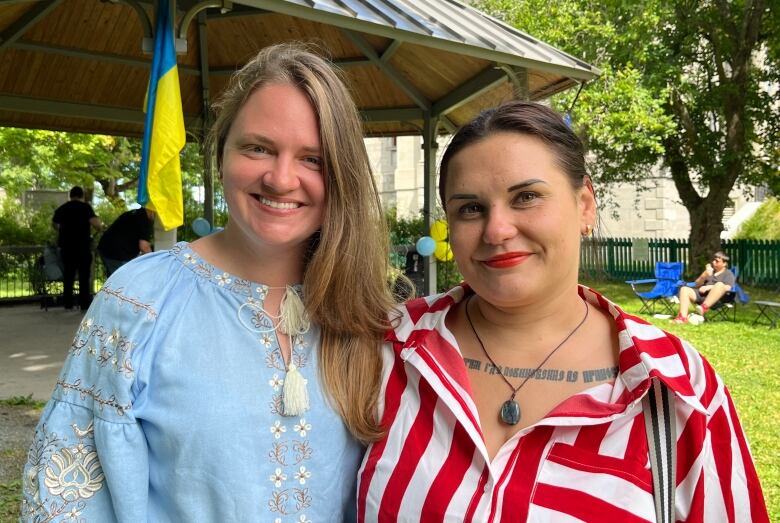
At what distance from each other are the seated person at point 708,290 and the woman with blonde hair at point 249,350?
38.3 ft

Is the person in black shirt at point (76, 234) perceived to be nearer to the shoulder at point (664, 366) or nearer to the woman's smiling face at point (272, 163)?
the woman's smiling face at point (272, 163)

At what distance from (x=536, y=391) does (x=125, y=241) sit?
28.1 feet

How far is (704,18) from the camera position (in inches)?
652

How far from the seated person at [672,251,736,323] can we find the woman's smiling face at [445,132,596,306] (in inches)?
459

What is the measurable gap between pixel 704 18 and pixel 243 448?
59.0 ft

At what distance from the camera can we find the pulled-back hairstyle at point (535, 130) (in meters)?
1.63

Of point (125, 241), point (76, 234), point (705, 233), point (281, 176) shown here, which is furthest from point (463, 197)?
point (705, 233)

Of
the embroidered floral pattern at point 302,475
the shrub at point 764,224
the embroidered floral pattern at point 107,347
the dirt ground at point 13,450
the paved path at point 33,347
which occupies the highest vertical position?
the shrub at point 764,224

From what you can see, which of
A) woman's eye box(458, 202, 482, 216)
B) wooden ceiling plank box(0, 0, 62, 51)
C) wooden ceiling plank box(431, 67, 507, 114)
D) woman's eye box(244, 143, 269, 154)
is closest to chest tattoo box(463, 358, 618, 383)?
woman's eye box(458, 202, 482, 216)

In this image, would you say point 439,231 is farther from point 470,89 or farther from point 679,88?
point 679,88

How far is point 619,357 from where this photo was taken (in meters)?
1.60

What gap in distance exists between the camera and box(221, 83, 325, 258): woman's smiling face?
171 cm

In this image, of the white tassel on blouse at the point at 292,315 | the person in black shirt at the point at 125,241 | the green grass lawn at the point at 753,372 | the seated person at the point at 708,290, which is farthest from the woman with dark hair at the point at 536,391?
the seated person at the point at 708,290

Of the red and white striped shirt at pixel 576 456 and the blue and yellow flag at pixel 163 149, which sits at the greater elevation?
the blue and yellow flag at pixel 163 149
